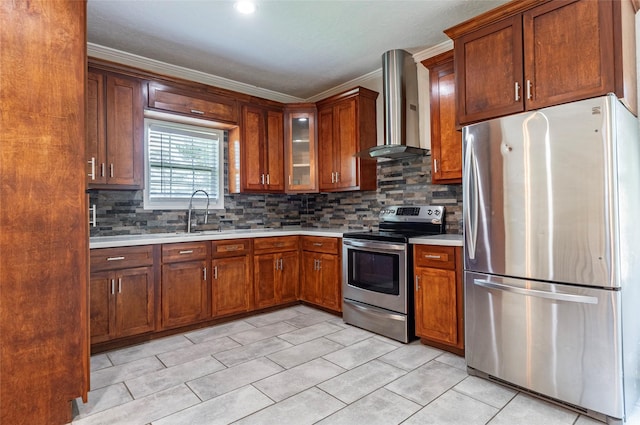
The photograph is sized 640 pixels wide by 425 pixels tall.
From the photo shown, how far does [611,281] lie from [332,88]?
3626mm

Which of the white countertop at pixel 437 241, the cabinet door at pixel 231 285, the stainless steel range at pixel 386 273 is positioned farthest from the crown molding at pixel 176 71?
the white countertop at pixel 437 241

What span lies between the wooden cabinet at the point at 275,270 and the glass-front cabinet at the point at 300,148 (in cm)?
72

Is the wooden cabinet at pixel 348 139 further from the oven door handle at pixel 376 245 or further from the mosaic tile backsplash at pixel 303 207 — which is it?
the oven door handle at pixel 376 245

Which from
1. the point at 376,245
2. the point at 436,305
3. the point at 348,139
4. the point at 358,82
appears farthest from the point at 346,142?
the point at 436,305

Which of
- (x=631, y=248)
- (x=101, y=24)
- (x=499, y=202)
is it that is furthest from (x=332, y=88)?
(x=631, y=248)

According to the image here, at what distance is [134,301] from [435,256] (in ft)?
8.39

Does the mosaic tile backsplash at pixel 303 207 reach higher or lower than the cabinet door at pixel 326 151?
lower

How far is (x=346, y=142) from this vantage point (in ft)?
13.2

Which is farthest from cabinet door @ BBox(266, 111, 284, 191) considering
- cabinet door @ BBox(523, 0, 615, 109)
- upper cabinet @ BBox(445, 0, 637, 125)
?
→ cabinet door @ BBox(523, 0, 615, 109)

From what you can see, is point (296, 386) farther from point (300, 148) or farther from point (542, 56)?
point (300, 148)

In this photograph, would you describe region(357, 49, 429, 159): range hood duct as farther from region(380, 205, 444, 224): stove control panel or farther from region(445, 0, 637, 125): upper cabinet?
region(445, 0, 637, 125): upper cabinet

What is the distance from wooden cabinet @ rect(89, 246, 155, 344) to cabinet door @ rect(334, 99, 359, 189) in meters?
2.14

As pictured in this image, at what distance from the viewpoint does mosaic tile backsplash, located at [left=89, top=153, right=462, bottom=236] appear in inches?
132

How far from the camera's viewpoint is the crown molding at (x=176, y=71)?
336 cm
